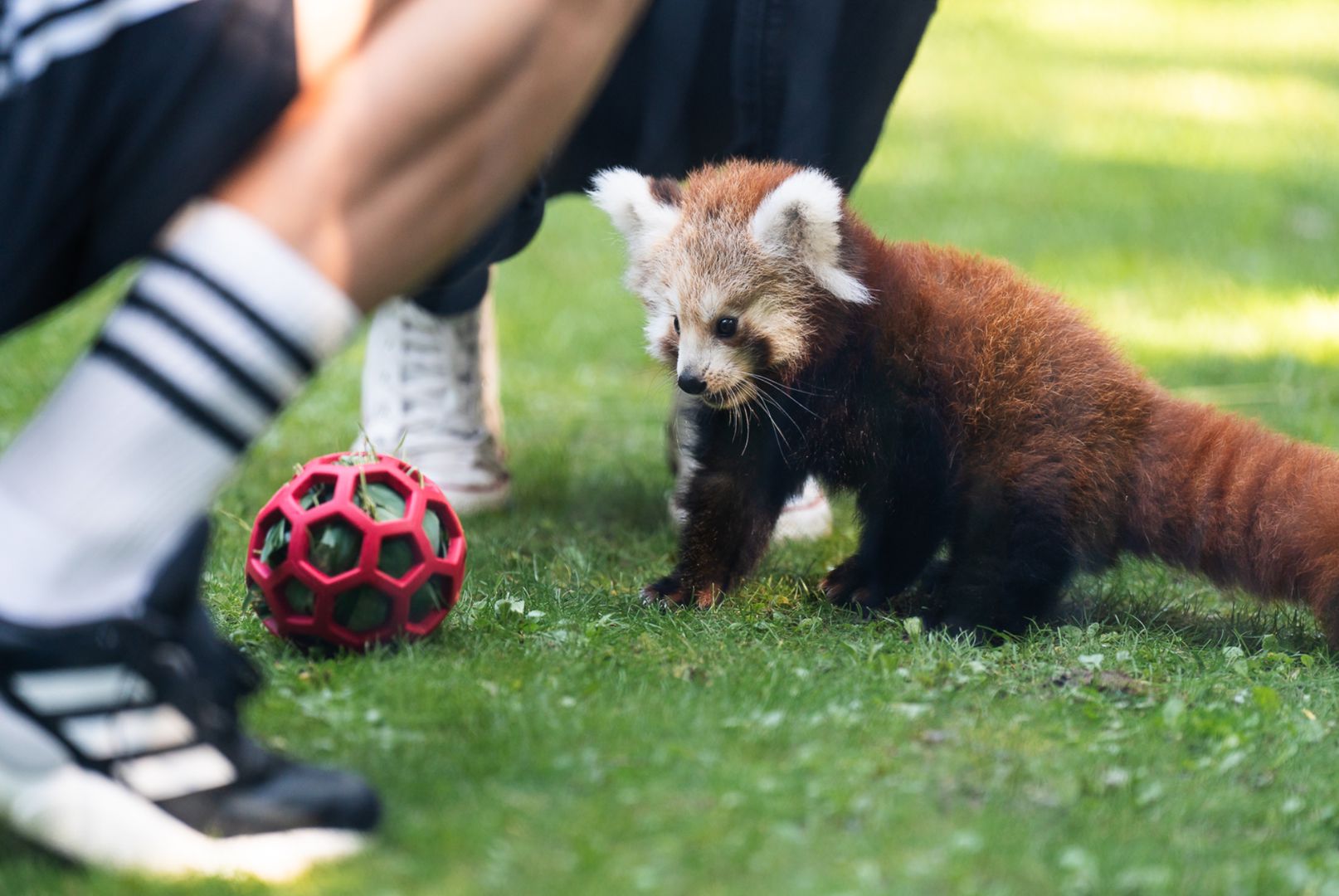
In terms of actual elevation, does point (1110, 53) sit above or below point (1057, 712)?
above

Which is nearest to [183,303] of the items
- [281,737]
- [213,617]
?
[281,737]

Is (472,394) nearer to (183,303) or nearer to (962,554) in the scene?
(962,554)

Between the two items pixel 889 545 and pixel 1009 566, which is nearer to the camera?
pixel 1009 566

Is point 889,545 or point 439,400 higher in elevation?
point 439,400

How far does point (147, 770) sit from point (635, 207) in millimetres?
2005

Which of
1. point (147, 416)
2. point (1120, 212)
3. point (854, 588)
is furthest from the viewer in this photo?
point (1120, 212)

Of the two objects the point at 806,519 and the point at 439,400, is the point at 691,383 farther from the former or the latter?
the point at 439,400

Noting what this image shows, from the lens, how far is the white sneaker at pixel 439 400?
164 inches

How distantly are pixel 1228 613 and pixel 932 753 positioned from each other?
4.40 feet

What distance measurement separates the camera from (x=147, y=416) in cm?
186

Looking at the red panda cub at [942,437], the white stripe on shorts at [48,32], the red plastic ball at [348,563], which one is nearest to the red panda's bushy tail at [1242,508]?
the red panda cub at [942,437]

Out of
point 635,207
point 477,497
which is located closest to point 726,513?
point 635,207

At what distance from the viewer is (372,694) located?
244 cm

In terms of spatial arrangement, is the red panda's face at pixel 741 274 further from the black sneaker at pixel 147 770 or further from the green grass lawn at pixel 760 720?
the black sneaker at pixel 147 770
